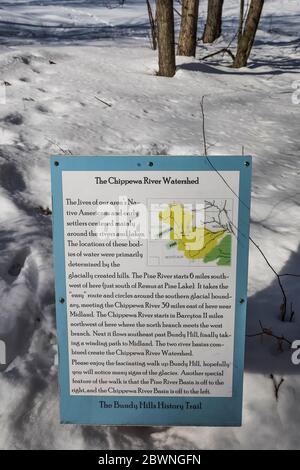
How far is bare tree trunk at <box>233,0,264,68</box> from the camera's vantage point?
7.14 m

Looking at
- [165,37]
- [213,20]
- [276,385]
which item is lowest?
[276,385]

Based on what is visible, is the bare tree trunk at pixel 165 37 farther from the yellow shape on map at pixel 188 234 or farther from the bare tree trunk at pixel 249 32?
the yellow shape on map at pixel 188 234

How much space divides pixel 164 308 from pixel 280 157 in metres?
2.96

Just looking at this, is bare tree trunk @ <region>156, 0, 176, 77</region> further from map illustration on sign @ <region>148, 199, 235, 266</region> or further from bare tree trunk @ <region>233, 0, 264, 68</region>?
map illustration on sign @ <region>148, 199, 235, 266</region>

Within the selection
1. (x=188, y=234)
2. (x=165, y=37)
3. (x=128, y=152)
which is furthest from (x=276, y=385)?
(x=165, y=37)

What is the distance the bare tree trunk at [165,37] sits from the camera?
6105 millimetres

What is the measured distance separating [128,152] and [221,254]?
2601 mm

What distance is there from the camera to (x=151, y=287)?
4.64ft

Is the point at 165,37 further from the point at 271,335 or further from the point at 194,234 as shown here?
the point at 194,234

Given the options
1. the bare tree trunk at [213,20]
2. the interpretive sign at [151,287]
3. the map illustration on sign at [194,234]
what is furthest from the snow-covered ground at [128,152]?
the bare tree trunk at [213,20]

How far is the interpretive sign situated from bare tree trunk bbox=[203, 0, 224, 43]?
10.5 metres

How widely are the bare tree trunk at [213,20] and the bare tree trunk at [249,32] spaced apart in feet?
10.7

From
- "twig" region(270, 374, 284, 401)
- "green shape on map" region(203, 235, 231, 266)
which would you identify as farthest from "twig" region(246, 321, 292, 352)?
"green shape on map" region(203, 235, 231, 266)

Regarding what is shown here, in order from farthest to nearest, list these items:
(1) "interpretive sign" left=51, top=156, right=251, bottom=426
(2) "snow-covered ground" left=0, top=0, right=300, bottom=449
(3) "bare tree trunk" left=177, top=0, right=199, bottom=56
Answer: (3) "bare tree trunk" left=177, top=0, right=199, bottom=56 → (2) "snow-covered ground" left=0, top=0, right=300, bottom=449 → (1) "interpretive sign" left=51, top=156, right=251, bottom=426
